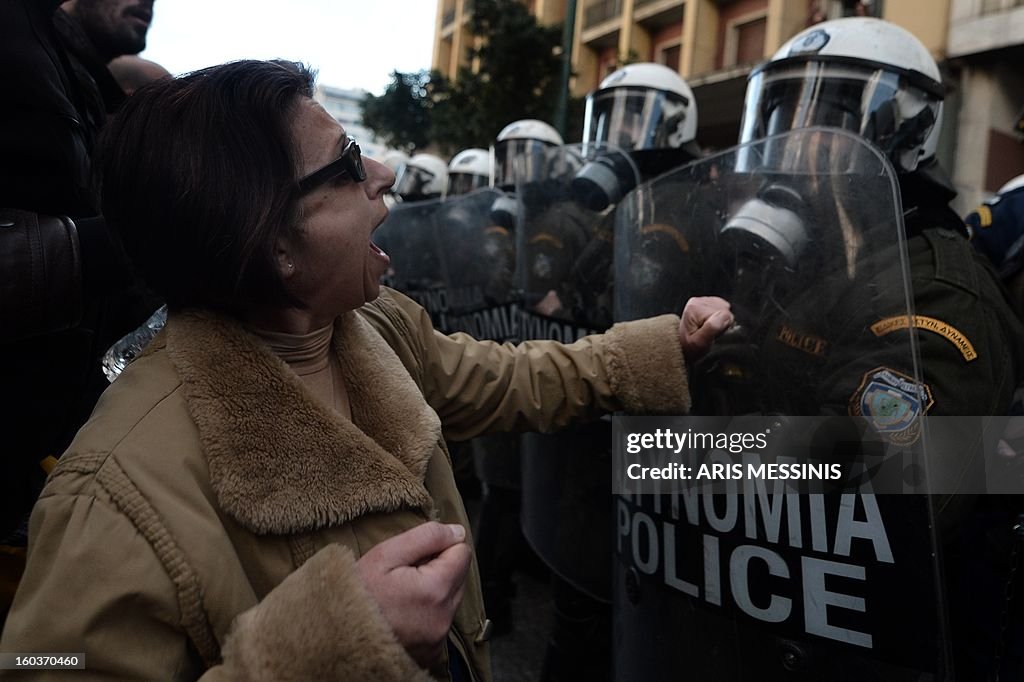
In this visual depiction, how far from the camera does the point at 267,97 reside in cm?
109

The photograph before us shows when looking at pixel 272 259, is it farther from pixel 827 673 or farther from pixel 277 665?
pixel 827 673

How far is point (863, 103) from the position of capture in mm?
2033

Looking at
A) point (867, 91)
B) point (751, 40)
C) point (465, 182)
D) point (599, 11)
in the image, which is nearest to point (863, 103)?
point (867, 91)

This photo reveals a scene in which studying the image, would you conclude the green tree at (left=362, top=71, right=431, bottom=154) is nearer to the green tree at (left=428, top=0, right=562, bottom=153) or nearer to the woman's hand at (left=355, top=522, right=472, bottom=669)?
the green tree at (left=428, top=0, right=562, bottom=153)

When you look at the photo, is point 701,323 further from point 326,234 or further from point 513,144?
point 513,144

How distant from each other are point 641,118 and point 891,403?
10.1 feet

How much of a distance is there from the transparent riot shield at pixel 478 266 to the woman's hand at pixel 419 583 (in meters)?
2.22

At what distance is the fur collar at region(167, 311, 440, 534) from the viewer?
0.94 m

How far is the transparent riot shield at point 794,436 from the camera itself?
1132 millimetres

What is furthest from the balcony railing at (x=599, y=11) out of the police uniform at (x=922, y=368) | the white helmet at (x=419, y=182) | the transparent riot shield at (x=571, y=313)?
the police uniform at (x=922, y=368)

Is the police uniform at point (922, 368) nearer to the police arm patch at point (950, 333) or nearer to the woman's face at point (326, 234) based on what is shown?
the police arm patch at point (950, 333)

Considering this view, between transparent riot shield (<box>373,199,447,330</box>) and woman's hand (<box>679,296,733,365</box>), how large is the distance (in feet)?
8.49

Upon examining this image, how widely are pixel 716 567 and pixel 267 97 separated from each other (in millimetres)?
1120

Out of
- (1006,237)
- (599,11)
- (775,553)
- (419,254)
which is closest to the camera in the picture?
(775,553)
